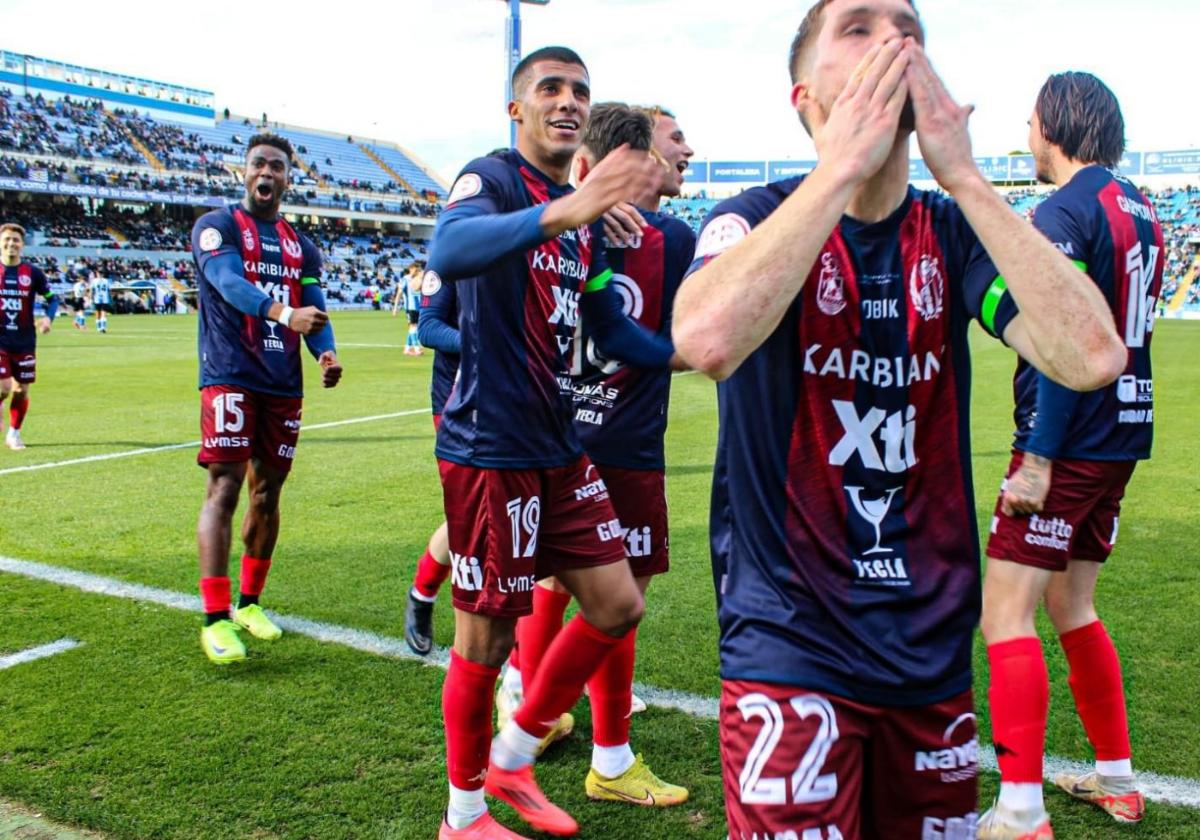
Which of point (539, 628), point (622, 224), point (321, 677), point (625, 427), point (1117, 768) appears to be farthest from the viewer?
point (321, 677)

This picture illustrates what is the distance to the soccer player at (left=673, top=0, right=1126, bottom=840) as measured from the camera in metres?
1.70

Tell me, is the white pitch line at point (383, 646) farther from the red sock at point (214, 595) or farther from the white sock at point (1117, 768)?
the red sock at point (214, 595)

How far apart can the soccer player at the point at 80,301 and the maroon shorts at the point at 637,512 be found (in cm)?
3379

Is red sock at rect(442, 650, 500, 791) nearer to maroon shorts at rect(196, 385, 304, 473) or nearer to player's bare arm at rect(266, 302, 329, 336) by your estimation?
player's bare arm at rect(266, 302, 329, 336)

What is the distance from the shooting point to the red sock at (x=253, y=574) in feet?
16.6

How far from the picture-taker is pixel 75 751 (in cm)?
362

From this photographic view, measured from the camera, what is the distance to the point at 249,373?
5.05 m

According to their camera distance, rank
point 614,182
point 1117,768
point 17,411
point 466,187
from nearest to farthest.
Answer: point 614,182 < point 466,187 < point 1117,768 < point 17,411

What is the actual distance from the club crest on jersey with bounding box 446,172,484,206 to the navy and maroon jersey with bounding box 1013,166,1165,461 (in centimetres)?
166

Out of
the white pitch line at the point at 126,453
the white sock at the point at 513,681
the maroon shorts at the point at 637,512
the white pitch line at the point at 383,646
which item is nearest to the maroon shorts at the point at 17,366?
the white pitch line at the point at 126,453

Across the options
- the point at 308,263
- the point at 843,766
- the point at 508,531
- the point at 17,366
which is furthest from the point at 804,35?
the point at 17,366

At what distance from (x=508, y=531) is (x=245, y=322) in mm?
2647

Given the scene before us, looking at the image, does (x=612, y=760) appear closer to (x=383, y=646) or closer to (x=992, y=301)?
(x=383, y=646)

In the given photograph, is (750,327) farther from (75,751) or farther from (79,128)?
(79,128)
